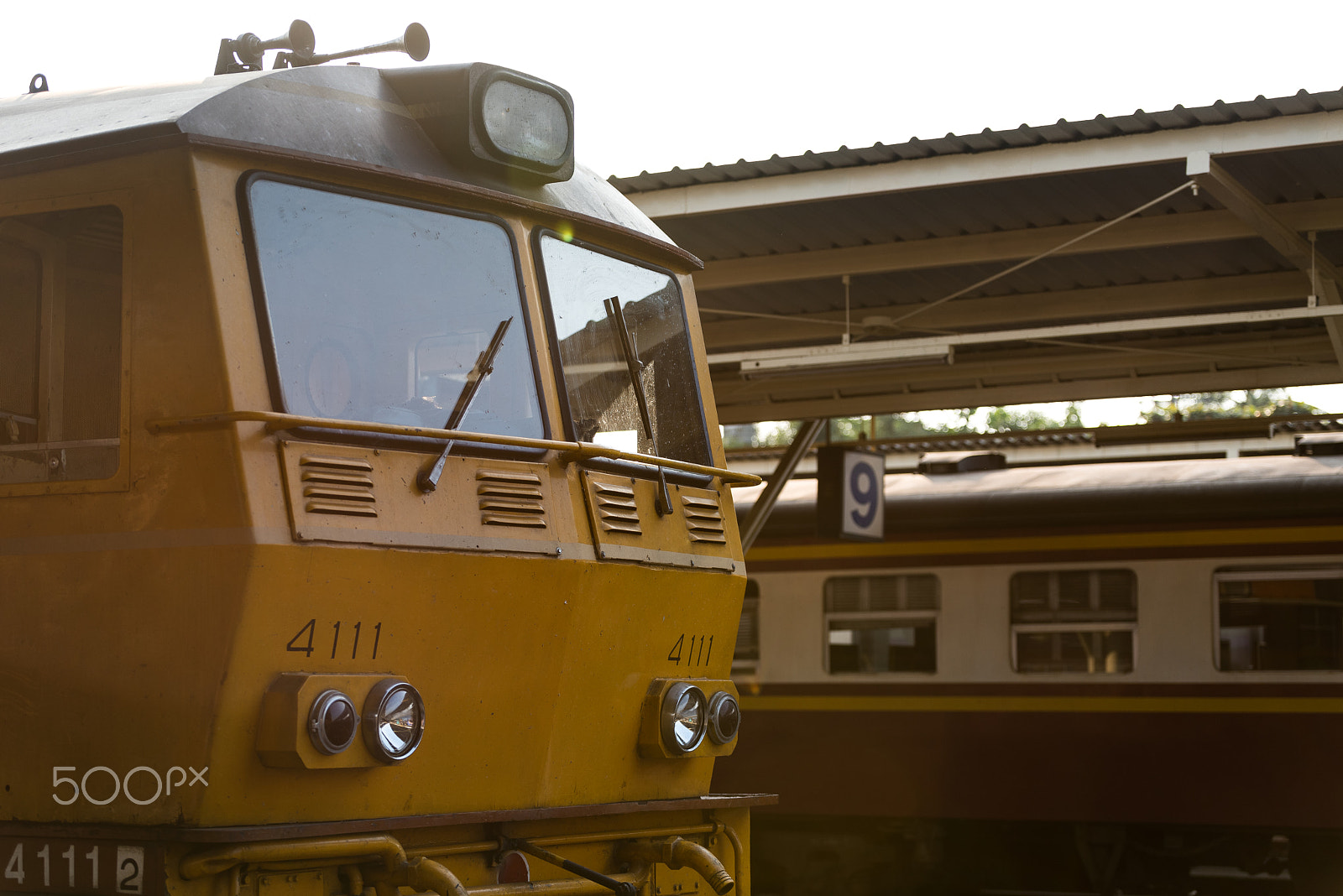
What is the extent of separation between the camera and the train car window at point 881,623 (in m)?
11.8

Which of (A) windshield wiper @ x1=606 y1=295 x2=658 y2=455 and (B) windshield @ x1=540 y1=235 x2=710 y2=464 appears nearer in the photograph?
(B) windshield @ x1=540 y1=235 x2=710 y2=464

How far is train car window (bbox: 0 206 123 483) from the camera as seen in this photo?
173 inches

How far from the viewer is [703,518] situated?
548cm

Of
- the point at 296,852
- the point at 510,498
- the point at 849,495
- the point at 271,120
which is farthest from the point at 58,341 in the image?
the point at 849,495

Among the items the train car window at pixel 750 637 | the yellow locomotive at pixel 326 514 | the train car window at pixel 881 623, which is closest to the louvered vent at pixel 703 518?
the yellow locomotive at pixel 326 514

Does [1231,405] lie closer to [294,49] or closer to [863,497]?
[863,497]

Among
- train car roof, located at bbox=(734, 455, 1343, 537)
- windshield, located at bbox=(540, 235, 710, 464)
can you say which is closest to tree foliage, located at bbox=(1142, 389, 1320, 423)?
train car roof, located at bbox=(734, 455, 1343, 537)

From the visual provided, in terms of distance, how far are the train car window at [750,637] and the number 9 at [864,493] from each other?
1380 mm

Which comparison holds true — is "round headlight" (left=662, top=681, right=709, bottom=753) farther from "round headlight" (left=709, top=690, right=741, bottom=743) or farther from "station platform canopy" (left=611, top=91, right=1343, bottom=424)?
"station platform canopy" (left=611, top=91, right=1343, bottom=424)

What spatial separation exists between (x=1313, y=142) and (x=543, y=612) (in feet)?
16.1

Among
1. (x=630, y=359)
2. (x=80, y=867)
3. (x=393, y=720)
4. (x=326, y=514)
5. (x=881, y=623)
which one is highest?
(x=630, y=359)

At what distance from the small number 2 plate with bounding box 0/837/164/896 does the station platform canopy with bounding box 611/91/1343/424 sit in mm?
5652

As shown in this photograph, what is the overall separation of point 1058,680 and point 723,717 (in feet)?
20.9

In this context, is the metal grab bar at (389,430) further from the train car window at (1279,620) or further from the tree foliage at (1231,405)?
the tree foliage at (1231,405)
